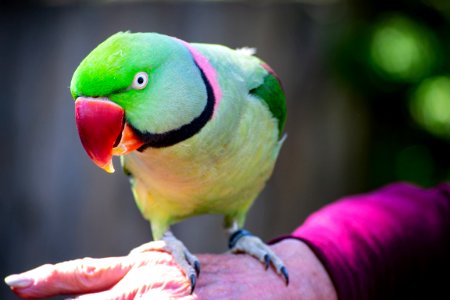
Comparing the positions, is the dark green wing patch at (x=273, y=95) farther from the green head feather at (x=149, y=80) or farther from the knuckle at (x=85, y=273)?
the knuckle at (x=85, y=273)

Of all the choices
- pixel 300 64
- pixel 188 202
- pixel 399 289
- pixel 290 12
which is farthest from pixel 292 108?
pixel 188 202

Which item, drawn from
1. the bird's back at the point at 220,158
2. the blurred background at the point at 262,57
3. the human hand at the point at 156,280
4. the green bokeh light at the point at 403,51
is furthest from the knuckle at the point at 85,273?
the green bokeh light at the point at 403,51

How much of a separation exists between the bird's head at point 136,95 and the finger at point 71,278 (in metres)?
0.30

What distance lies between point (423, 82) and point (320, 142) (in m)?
0.55

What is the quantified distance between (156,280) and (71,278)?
20cm

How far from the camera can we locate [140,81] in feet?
3.98

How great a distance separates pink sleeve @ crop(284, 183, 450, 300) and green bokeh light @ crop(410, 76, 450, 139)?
3.12ft

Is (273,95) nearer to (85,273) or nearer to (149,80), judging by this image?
(149,80)

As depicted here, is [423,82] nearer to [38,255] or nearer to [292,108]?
[292,108]

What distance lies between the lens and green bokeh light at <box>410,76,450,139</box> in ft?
9.24

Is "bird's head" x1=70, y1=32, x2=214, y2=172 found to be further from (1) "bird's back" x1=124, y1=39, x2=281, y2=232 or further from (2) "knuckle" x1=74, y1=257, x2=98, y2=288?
(2) "knuckle" x1=74, y1=257, x2=98, y2=288

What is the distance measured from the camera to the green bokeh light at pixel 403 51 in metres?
2.87

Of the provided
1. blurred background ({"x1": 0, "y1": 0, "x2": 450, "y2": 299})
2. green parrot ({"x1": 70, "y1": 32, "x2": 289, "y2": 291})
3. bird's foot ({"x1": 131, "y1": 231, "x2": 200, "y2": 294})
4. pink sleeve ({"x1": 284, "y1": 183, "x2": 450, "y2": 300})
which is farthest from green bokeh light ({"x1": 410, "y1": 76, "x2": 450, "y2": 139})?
bird's foot ({"x1": 131, "y1": 231, "x2": 200, "y2": 294})

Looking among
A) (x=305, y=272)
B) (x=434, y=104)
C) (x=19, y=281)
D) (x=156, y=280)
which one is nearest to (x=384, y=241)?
(x=305, y=272)
